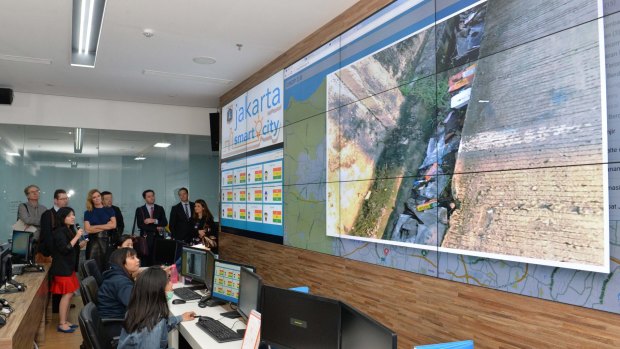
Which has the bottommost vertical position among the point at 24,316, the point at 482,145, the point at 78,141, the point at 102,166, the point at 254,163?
the point at 24,316

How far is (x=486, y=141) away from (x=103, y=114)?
7604mm

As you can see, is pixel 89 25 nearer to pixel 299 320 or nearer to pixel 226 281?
pixel 226 281

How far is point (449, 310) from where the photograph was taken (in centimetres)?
303

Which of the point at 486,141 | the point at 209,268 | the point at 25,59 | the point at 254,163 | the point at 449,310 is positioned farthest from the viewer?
the point at 254,163

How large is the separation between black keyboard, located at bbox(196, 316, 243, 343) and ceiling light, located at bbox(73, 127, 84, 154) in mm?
6399

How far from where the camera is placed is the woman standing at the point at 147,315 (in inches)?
111

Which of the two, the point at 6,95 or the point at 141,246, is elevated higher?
the point at 6,95

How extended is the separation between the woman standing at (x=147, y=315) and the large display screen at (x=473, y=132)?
178cm

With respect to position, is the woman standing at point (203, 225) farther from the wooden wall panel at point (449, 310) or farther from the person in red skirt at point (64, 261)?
the wooden wall panel at point (449, 310)

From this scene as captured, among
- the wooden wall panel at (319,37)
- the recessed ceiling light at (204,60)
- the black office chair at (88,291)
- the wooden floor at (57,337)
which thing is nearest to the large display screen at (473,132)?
the wooden wall panel at (319,37)

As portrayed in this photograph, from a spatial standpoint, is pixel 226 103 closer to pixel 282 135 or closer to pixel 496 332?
pixel 282 135

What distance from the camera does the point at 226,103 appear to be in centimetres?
788

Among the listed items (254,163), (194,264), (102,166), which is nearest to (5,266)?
(194,264)

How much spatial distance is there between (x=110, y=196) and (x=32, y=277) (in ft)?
9.76
